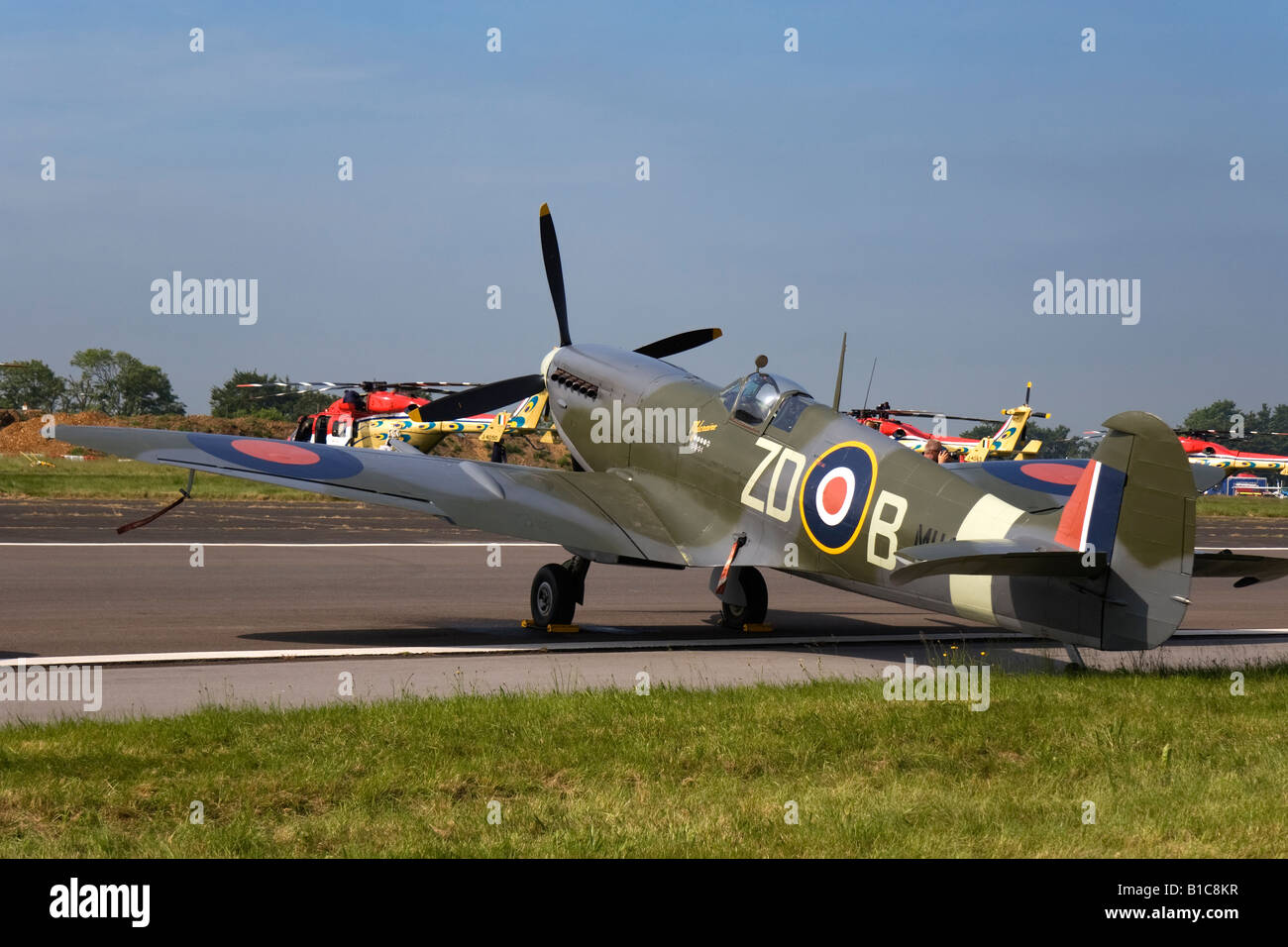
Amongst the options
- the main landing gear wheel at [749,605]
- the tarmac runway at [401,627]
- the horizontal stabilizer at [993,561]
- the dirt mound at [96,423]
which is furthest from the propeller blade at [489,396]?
the dirt mound at [96,423]

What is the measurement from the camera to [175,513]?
2927cm

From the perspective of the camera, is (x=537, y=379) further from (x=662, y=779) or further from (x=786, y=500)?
(x=662, y=779)

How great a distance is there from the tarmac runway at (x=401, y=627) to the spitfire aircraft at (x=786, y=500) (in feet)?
3.23

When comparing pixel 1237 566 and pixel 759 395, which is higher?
pixel 759 395

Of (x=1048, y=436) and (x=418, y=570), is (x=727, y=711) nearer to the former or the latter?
(x=418, y=570)

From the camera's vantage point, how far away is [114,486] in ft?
124

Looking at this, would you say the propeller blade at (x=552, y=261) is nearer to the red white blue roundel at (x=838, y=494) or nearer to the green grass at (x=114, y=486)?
the red white blue roundel at (x=838, y=494)

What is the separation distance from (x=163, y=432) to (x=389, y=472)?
2.32m

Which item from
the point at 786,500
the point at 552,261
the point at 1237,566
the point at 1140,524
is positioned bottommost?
the point at 1237,566

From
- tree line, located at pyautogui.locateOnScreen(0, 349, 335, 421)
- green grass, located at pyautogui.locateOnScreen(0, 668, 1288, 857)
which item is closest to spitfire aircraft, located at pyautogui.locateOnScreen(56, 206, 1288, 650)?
green grass, located at pyautogui.locateOnScreen(0, 668, 1288, 857)

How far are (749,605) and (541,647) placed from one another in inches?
114

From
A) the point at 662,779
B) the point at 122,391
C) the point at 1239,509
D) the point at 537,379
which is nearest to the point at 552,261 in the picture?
the point at 537,379

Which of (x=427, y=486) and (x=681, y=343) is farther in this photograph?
(x=681, y=343)
